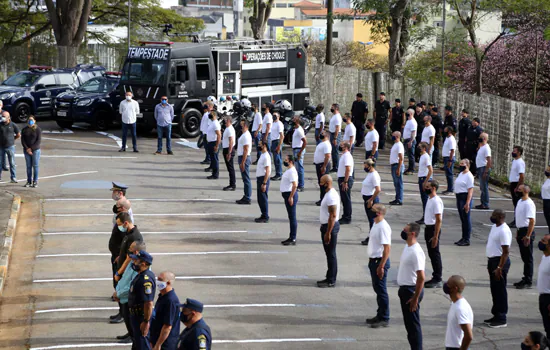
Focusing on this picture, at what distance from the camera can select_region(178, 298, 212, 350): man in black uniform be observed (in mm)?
7668

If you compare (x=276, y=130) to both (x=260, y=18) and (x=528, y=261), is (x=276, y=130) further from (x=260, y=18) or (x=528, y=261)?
(x=260, y=18)

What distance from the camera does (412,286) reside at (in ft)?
33.2

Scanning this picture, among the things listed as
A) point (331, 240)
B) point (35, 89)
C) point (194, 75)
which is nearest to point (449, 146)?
point (331, 240)

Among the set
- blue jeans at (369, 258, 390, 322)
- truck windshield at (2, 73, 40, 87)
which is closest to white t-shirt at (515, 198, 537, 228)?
blue jeans at (369, 258, 390, 322)

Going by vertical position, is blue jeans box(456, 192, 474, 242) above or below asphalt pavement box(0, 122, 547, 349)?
above

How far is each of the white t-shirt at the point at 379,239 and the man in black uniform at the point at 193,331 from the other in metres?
4.14

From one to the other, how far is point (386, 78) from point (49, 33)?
78.8ft

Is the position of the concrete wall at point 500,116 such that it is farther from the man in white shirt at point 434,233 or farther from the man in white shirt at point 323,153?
the man in white shirt at point 434,233

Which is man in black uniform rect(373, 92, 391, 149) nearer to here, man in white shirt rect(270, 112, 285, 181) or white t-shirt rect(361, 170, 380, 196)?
man in white shirt rect(270, 112, 285, 181)

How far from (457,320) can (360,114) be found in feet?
61.1

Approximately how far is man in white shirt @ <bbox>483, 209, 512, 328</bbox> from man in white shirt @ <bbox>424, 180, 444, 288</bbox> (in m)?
1.34

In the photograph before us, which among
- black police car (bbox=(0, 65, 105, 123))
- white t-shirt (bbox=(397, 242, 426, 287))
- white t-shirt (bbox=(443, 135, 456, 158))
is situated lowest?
white t-shirt (bbox=(397, 242, 426, 287))

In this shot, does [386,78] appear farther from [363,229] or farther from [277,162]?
[363,229]

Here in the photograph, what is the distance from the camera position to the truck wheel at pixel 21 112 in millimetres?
30078
